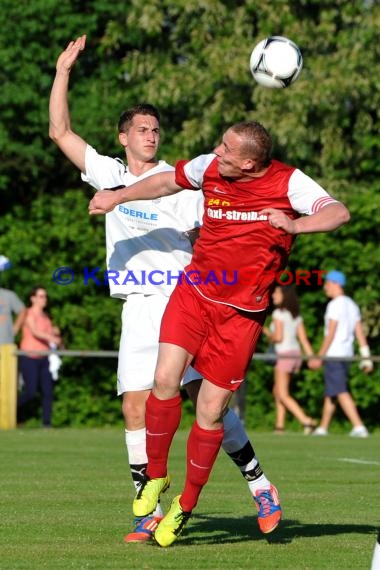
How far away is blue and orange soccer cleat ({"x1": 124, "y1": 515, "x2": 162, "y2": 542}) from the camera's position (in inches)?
279

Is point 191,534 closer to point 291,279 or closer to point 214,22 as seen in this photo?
point 291,279

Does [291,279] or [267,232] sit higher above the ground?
[267,232]

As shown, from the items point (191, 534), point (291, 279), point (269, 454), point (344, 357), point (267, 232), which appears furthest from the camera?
point (291, 279)

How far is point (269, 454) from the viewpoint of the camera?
13914mm

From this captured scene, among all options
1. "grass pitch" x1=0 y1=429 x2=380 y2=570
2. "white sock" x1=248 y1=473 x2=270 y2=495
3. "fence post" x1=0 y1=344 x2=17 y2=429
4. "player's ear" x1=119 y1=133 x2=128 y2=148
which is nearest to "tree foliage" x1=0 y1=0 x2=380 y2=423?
"fence post" x1=0 y1=344 x2=17 y2=429

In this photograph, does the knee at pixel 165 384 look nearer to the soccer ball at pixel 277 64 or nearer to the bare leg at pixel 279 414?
the soccer ball at pixel 277 64

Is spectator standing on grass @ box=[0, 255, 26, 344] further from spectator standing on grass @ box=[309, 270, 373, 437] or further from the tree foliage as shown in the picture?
spectator standing on grass @ box=[309, 270, 373, 437]

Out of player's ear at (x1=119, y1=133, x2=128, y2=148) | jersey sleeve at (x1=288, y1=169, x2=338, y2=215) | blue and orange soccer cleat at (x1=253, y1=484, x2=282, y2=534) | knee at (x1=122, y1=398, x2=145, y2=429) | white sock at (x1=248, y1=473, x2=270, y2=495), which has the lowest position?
blue and orange soccer cleat at (x1=253, y1=484, x2=282, y2=534)

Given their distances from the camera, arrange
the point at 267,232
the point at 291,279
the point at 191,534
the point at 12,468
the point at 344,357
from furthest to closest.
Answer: the point at 291,279, the point at 344,357, the point at 12,468, the point at 191,534, the point at 267,232

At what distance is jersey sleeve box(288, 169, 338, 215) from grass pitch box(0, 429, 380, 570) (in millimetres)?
1737

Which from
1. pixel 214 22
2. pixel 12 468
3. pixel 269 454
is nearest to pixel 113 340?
pixel 214 22

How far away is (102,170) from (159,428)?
5.64 feet

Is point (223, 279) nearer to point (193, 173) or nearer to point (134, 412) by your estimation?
point (193, 173)

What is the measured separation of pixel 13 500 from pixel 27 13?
49.2 feet
